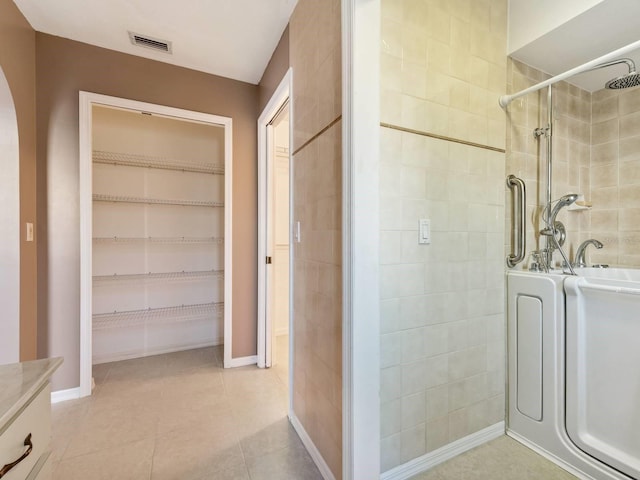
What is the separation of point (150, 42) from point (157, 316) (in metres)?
2.33

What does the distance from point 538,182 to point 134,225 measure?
3.31 metres

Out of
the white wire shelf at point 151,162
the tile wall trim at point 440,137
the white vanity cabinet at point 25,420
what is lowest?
the white vanity cabinet at point 25,420

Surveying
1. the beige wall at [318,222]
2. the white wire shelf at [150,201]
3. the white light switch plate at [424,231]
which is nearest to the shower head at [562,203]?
the white light switch plate at [424,231]

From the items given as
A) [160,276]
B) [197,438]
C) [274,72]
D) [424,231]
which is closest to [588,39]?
[424,231]

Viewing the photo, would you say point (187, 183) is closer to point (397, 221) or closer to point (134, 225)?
point (134, 225)

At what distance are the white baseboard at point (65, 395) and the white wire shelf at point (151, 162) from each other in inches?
73.2

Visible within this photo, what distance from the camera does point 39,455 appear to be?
2.43 feet

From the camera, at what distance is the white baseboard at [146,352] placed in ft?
8.76

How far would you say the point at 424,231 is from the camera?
1.38m

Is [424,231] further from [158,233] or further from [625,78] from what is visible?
[158,233]

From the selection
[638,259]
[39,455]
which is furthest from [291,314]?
[638,259]

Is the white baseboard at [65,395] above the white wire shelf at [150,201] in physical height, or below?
below

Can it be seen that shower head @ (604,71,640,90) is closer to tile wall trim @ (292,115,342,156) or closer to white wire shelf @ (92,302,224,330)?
tile wall trim @ (292,115,342,156)

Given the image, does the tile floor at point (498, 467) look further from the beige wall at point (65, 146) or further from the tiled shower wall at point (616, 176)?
the beige wall at point (65, 146)
